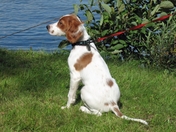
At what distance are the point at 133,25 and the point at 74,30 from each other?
249 cm

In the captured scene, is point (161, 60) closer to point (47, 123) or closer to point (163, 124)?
point (163, 124)

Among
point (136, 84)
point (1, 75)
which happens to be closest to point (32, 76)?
point (1, 75)

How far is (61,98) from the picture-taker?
6180 millimetres

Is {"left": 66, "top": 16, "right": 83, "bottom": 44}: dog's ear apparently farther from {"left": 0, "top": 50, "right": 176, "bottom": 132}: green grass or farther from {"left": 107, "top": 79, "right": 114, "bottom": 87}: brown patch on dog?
{"left": 0, "top": 50, "right": 176, "bottom": 132}: green grass

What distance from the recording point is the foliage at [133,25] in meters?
7.74

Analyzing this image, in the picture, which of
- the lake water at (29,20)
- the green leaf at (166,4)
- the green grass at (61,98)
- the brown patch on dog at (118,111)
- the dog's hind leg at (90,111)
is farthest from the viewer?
the lake water at (29,20)

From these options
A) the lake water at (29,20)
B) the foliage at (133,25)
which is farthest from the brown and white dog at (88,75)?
the lake water at (29,20)

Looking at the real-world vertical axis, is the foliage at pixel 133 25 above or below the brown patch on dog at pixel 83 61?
below

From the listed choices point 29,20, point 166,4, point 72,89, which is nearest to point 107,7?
point 166,4

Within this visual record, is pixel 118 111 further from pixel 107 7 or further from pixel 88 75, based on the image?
pixel 107 7

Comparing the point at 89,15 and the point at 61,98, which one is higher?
the point at 89,15

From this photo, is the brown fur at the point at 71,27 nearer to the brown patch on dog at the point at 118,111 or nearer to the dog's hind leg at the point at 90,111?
the dog's hind leg at the point at 90,111

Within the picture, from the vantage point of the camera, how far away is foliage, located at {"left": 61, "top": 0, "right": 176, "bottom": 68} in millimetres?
7738

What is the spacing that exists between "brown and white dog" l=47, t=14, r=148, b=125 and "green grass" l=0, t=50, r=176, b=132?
148 millimetres
